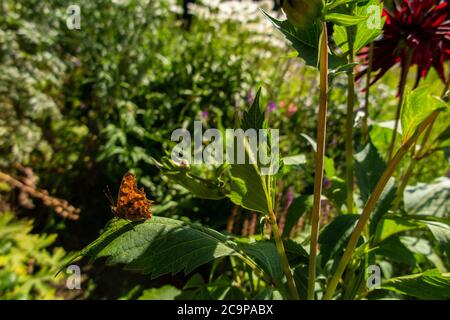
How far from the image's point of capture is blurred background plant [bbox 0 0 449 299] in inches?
67.1

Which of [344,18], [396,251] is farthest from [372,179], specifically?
[344,18]

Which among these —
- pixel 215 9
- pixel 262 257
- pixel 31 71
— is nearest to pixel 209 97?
pixel 31 71

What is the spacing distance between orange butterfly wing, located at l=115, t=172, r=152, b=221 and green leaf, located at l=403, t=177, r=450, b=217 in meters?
0.69

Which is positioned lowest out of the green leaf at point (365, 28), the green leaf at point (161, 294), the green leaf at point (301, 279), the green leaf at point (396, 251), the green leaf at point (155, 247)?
the green leaf at point (161, 294)

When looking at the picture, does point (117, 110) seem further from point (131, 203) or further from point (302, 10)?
point (302, 10)

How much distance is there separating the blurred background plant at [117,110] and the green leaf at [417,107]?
0.90 metres

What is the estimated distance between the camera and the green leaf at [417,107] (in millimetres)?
516

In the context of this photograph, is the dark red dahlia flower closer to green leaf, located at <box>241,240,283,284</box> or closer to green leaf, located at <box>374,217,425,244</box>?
green leaf, located at <box>374,217,425,244</box>

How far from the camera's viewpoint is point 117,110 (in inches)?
81.2

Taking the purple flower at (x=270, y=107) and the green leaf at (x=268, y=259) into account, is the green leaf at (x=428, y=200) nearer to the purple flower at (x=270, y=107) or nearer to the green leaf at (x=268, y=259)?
the green leaf at (x=268, y=259)

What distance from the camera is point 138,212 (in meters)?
0.62

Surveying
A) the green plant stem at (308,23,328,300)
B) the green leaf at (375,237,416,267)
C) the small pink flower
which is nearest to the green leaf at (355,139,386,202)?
the green leaf at (375,237,416,267)

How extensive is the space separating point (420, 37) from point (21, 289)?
1161 millimetres

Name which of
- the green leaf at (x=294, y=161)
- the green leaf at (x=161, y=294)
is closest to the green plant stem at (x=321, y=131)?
the green leaf at (x=294, y=161)
